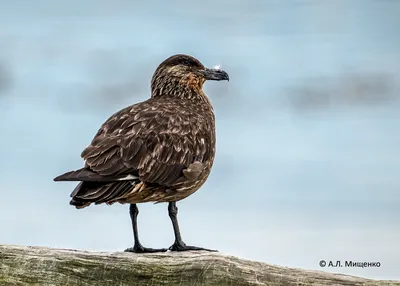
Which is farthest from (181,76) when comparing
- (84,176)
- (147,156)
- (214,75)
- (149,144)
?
(84,176)

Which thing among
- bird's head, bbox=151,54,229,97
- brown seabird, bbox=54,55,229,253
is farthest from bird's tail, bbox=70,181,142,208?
bird's head, bbox=151,54,229,97

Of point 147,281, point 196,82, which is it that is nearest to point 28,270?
point 147,281

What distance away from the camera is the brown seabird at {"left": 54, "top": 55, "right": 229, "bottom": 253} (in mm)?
7227

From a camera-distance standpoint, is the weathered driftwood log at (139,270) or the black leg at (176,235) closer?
the weathered driftwood log at (139,270)

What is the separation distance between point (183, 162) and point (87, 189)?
1.38 meters

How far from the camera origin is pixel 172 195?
8008 mm

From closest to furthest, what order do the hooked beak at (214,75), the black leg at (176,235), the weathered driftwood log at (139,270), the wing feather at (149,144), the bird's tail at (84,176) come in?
1. the weathered driftwood log at (139,270)
2. the bird's tail at (84,176)
3. the wing feather at (149,144)
4. the black leg at (176,235)
5. the hooked beak at (214,75)

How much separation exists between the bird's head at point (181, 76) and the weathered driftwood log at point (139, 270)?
4.12 meters

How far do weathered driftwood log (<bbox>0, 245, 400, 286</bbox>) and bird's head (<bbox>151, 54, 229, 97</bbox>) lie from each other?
4.12 m

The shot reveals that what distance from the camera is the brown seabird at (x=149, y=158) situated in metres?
7.23

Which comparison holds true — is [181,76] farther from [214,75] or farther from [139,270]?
[139,270]

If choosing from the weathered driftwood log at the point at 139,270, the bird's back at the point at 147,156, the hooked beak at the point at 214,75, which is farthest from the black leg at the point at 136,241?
the hooked beak at the point at 214,75

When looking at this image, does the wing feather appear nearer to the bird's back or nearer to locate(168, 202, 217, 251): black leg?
the bird's back

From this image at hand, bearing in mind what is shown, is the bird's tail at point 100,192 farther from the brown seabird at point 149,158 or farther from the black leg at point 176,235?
the black leg at point 176,235
